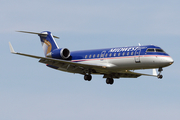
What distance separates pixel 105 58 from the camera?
41000mm

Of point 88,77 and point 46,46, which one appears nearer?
point 88,77

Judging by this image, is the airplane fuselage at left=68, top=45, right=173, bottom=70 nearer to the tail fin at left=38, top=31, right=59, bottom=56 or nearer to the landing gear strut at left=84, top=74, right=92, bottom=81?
the landing gear strut at left=84, top=74, right=92, bottom=81

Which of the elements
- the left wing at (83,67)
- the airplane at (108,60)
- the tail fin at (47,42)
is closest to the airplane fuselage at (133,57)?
the airplane at (108,60)

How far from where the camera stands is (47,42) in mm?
47469

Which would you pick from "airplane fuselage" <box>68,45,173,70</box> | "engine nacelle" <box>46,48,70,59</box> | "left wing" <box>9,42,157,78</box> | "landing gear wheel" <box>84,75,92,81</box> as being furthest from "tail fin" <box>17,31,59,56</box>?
"landing gear wheel" <box>84,75,92,81</box>

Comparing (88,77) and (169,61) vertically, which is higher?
(169,61)

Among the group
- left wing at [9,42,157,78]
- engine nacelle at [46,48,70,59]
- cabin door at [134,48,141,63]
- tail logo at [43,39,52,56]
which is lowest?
left wing at [9,42,157,78]

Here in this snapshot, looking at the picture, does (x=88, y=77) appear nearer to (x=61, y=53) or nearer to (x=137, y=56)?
(x=61, y=53)

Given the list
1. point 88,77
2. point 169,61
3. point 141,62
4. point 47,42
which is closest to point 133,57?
point 141,62

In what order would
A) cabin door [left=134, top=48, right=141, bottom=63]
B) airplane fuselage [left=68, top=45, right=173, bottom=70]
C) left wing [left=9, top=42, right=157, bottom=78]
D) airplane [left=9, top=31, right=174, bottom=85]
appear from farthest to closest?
left wing [left=9, top=42, right=157, bottom=78]
cabin door [left=134, top=48, right=141, bottom=63]
airplane [left=9, top=31, right=174, bottom=85]
airplane fuselage [left=68, top=45, right=173, bottom=70]

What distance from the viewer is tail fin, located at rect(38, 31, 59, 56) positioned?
4697cm

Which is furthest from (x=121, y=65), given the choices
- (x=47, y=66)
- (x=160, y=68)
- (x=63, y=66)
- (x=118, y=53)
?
(x=47, y=66)

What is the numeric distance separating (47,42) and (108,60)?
9989 millimetres

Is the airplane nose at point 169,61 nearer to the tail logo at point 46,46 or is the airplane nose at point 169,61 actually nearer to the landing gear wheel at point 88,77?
the landing gear wheel at point 88,77
